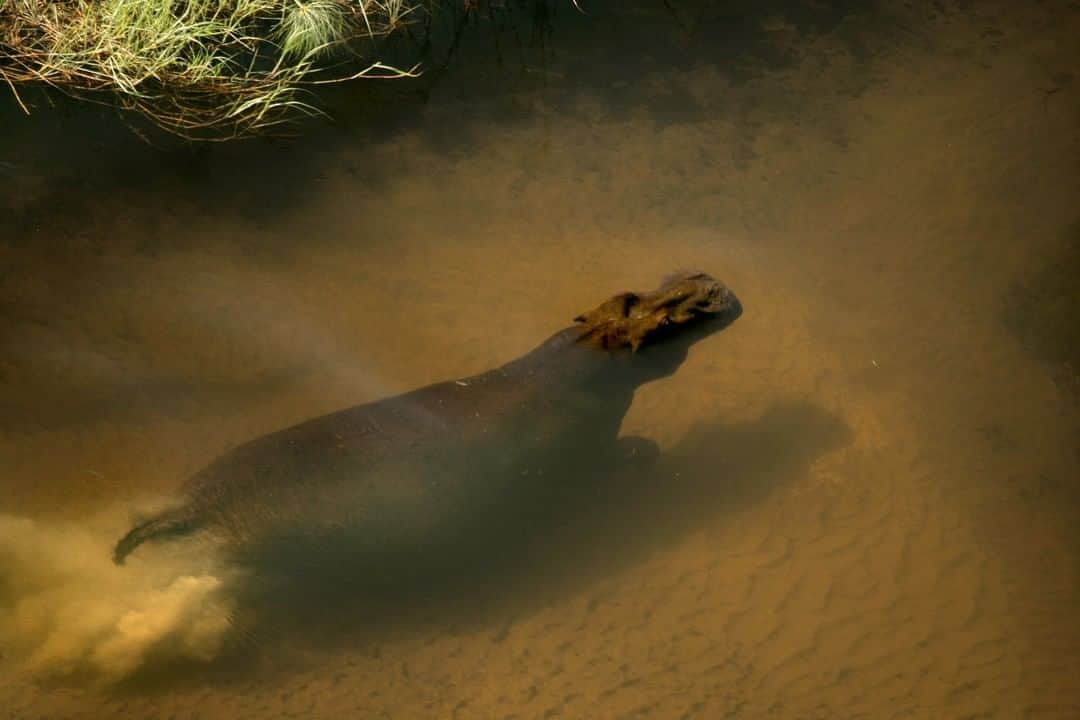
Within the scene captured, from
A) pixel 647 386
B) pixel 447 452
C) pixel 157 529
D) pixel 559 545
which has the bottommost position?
pixel 559 545

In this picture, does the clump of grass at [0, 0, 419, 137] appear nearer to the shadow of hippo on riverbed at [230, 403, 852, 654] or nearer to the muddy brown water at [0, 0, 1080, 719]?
the muddy brown water at [0, 0, 1080, 719]

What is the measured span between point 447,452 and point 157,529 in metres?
1.25

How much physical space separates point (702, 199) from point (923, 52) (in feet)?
8.53

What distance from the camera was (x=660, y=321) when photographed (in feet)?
16.1

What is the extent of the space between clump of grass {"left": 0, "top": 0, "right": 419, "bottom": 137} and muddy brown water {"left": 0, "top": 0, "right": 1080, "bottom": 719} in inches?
8.9

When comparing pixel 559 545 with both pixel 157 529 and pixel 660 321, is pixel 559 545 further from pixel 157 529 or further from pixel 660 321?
pixel 157 529

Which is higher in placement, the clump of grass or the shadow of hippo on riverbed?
the clump of grass

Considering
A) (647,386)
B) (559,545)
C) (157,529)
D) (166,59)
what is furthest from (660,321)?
(166,59)

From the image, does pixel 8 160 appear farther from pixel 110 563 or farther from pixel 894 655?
pixel 894 655

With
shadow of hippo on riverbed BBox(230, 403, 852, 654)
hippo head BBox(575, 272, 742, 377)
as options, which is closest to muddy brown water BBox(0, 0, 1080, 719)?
shadow of hippo on riverbed BBox(230, 403, 852, 654)

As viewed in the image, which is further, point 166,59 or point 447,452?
point 166,59

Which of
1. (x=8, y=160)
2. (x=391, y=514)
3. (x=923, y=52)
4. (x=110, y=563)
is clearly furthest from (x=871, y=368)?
(x=8, y=160)

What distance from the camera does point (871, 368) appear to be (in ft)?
16.4

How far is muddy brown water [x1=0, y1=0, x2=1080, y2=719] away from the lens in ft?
12.5
